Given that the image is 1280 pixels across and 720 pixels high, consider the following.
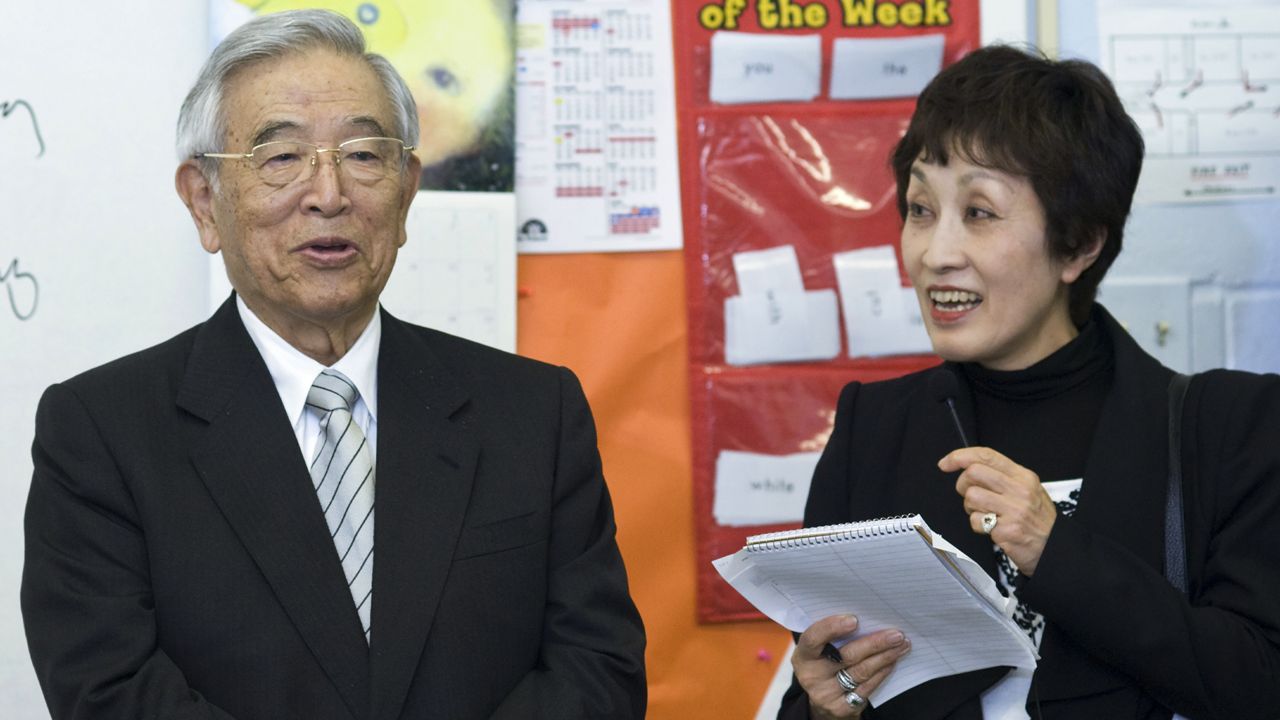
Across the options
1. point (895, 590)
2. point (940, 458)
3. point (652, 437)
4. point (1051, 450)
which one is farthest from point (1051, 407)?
point (652, 437)

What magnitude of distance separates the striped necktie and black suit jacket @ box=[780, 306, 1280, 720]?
66 cm

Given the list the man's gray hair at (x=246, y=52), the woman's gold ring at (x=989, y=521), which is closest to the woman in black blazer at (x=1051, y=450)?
the woman's gold ring at (x=989, y=521)

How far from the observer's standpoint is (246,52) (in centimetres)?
169

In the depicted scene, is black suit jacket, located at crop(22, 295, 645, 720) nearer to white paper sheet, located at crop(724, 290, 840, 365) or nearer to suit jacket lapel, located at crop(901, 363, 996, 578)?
suit jacket lapel, located at crop(901, 363, 996, 578)

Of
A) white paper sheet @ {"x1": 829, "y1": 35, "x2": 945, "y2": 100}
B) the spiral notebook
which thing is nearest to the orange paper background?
white paper sheet @ {"x1": 829, "y1": 35, "x2": 945, "y2": 100}

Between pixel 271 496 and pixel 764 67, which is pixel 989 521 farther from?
pixel 764 67

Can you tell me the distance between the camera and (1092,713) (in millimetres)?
1669

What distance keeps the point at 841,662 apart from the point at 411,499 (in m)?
0.62

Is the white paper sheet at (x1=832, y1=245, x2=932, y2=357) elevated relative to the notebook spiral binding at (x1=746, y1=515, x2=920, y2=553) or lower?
elevated

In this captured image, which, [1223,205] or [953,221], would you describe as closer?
[953,221]

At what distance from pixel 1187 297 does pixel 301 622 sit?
85.9 inches

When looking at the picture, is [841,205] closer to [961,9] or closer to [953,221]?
[961,9]

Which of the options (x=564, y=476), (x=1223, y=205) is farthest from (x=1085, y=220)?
(x=1223, y=205)

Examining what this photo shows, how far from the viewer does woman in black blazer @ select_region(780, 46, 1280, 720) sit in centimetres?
160
